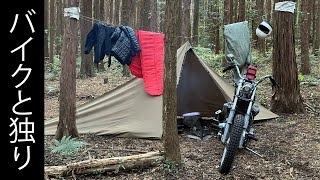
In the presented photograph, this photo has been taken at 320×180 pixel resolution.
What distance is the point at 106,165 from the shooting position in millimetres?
4562

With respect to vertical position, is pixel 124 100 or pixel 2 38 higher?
pixel 2 38

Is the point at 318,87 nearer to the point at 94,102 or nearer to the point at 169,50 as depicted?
the point at 94,102

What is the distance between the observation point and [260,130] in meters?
6.43

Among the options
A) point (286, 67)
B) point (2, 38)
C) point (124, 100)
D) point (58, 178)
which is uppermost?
point (2, 38)

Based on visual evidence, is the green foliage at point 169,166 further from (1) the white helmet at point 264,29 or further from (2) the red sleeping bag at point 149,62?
(1) the white helmet at point 264,29

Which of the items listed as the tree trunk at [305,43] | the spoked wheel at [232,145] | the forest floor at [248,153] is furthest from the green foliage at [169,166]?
the tree trunk at [305,43]

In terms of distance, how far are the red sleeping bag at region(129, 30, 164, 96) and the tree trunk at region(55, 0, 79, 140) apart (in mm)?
1148

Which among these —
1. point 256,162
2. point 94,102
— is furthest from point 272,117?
point 94,102

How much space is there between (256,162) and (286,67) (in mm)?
2708

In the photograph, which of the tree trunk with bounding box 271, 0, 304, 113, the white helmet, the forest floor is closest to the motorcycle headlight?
the forest floor

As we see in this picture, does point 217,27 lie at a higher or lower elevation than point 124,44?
higher

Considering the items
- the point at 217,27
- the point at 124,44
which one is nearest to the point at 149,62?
the point at 124,44

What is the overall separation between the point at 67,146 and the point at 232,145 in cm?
230

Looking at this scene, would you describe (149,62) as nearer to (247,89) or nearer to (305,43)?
(247,89)
